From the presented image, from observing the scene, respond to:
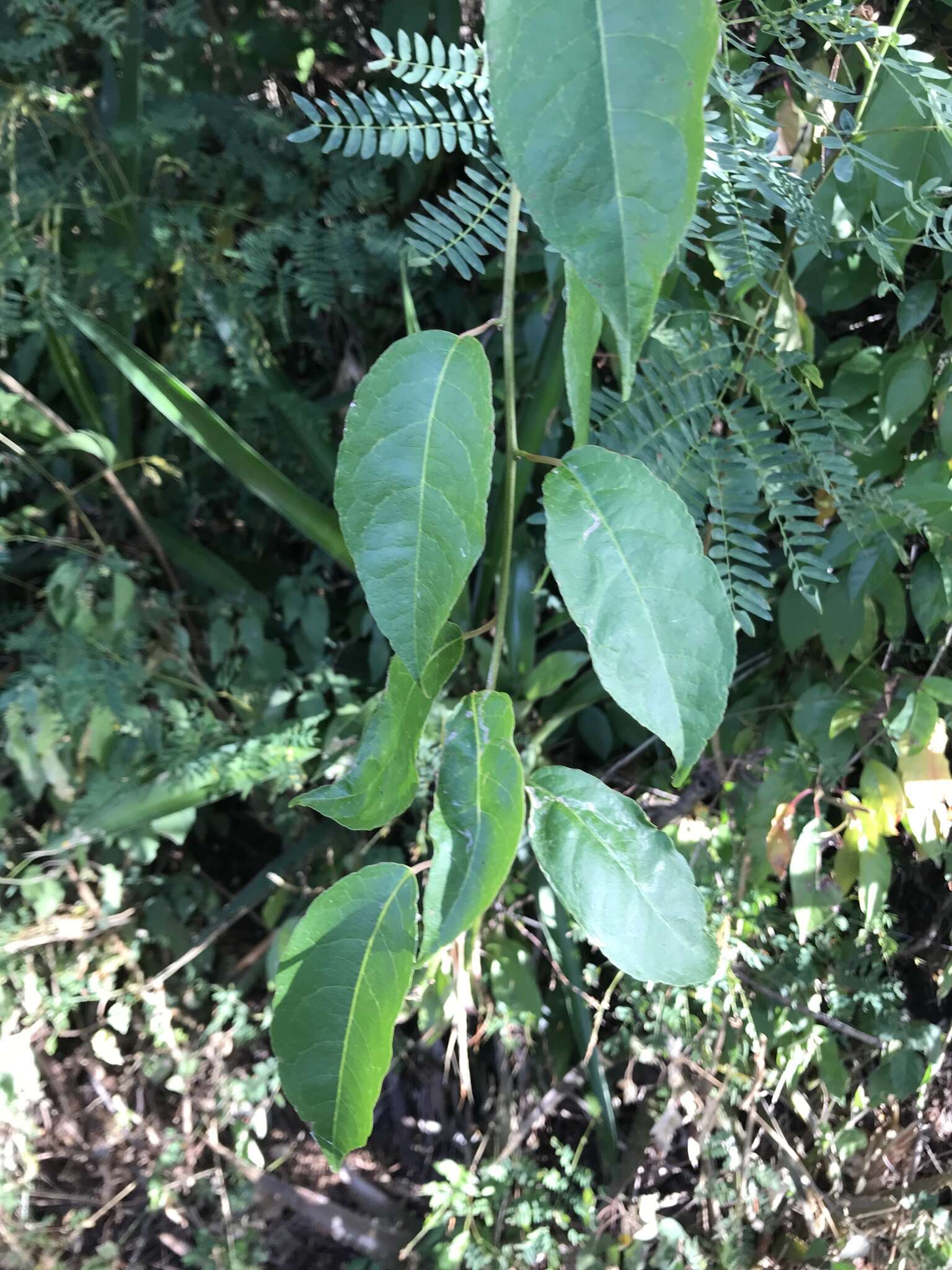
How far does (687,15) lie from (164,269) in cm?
94

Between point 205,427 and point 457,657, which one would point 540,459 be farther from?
point 205,427

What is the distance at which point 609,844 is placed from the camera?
0.99 ft

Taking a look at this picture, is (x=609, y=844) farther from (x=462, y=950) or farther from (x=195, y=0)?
(x=195, y=0)

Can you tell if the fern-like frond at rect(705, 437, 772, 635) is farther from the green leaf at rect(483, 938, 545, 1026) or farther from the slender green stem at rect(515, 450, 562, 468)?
the green leaf at rect(483, 938, 545, 1026)

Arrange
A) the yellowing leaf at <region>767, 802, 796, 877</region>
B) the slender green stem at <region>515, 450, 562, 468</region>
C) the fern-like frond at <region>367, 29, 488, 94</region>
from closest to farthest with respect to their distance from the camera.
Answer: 1. the slender green stem at <region>515, 450, 562, 468</region>
2. the fern-like frond at <region>367, 29, 488, 94</region>
3. the yellowing leaf at <region>767, 802, 796, 877</region>

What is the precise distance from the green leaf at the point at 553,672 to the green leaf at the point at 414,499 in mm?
541

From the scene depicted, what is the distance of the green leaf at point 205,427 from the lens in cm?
82

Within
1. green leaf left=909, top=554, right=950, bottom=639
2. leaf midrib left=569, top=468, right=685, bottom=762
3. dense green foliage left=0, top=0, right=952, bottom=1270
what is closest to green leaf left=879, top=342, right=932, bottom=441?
dense green foliage left=0, top=0, right=952, bottom=1270

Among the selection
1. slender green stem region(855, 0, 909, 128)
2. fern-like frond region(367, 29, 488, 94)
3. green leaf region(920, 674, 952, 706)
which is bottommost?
green leaf region(920, 674, 952, 706)

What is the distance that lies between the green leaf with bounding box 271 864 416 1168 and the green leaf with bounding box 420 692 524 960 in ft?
0.12

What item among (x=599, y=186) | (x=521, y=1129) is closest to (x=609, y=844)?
(x=599, y=186)

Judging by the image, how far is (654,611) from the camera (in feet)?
0.86

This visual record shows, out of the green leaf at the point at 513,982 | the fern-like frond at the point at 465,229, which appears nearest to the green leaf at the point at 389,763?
the fern-like frond at the point at 465,229

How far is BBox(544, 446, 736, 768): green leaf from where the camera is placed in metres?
0.26
